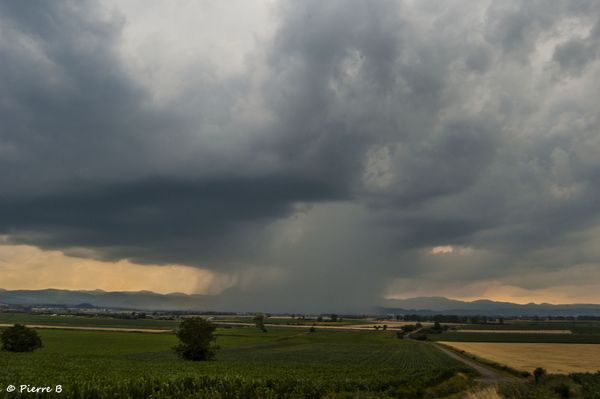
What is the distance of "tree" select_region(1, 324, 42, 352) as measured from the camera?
84.4 m

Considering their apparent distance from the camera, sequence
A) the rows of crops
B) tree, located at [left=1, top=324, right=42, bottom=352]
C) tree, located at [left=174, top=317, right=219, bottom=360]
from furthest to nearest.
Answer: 1. tree, located at [left=1, top=324, right=42, bottom=352]
2. tree, located at [left=174, top=317, right=219, bottom=360]
3. the rows of crops

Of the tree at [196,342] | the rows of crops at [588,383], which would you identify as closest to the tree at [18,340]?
the tree at [196,342]

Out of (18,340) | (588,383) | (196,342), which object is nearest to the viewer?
(588,383)

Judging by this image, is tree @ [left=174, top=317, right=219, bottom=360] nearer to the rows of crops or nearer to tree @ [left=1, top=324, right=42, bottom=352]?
tree @ [left=1, top=324, right=42, bottom=352]

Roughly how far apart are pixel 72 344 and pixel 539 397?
10484cm

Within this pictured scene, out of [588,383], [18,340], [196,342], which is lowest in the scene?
[18,340]

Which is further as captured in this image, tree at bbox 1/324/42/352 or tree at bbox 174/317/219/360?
tree at bbox 1/324/42/352

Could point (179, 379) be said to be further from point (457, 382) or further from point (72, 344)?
point (72, 344)

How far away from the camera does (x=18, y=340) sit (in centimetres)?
8506

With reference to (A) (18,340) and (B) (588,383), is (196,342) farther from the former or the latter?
(B) (588,383)

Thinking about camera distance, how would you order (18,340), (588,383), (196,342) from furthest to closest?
(18,340) < (196,342) < (588,383)

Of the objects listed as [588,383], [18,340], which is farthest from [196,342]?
[588,383]

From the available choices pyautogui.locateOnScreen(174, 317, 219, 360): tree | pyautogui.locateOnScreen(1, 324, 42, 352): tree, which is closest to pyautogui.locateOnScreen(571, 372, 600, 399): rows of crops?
pyautogui.locateOnScreen(174, 317, 219, 360): tree

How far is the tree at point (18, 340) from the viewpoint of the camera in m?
84.4
